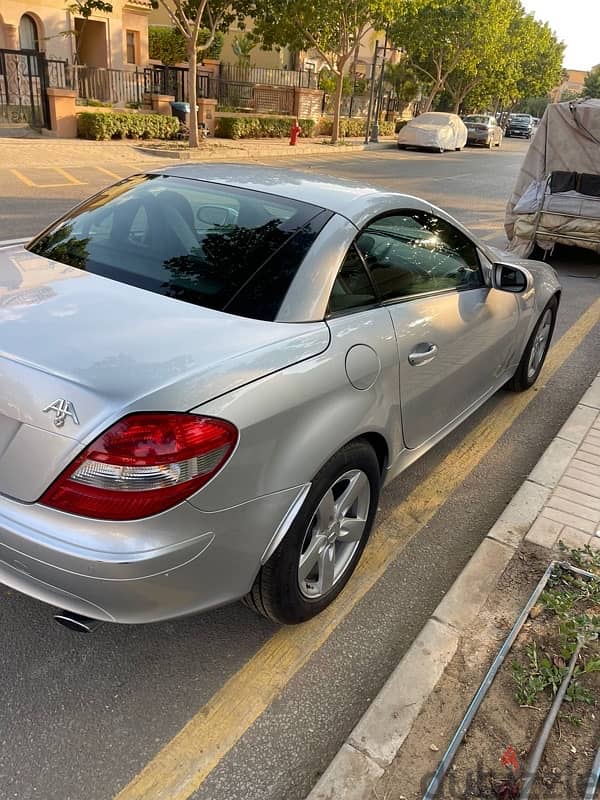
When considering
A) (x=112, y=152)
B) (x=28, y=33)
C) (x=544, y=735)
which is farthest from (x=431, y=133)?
(x=544, y=735)

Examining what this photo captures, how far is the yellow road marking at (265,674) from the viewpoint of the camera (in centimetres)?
207

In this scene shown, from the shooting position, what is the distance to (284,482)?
2.18 m

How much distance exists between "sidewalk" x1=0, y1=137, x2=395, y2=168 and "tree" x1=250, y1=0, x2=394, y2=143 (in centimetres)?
419

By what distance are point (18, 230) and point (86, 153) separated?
988 cm

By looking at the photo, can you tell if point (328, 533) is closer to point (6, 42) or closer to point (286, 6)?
point (286, 6)

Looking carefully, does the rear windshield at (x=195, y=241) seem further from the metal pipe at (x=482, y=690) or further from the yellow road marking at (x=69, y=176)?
the yellow road marking at (x=69, y=176)

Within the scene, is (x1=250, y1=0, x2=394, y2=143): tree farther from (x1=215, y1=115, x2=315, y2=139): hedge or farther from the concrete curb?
(x1=215, y1=115, x2=315, y2=139): hedge

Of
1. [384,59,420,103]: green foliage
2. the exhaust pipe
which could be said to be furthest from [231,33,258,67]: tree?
the exhaust pipe

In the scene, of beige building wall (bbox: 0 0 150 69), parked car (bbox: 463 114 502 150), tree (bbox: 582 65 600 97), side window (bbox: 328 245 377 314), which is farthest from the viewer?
tree (bbox: 582 65 600 97)

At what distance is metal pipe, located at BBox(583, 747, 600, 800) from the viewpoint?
199cm

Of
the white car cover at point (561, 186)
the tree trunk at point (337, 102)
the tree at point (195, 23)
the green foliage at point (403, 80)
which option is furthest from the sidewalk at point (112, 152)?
the green foliage at point (403, 80)

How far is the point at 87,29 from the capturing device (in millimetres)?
28688

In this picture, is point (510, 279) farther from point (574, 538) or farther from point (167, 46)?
point (167, 46)

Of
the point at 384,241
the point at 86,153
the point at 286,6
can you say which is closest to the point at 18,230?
the point at 384,241
